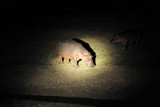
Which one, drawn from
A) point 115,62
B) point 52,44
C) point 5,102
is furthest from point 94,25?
point 5,102

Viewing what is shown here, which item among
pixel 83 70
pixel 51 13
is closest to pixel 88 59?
pixel 83 70

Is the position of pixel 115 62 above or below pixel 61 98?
above

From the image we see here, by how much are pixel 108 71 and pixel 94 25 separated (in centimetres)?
697

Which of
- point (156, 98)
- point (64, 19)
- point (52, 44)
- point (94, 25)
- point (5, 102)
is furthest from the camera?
point (64, 19)

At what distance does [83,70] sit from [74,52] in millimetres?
968

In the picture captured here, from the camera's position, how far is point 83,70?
8398mm

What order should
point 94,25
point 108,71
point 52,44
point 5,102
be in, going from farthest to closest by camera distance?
point 94,25 → point 52,44 → point 108,71 → point 5,102

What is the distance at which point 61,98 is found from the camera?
254 inches

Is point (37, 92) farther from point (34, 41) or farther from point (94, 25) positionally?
point (94, 25)

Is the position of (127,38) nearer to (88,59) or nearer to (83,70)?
(88,59)

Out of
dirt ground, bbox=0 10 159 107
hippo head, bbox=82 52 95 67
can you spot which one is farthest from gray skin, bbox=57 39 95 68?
dirt ground, bbox=0 10 159 107

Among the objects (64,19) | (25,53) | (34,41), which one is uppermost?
(64,19)

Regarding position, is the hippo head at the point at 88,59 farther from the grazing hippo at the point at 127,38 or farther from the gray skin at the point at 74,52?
the grazing hippo at the point at 127,38

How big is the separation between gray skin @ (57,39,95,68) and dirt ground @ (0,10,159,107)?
0.52 m
